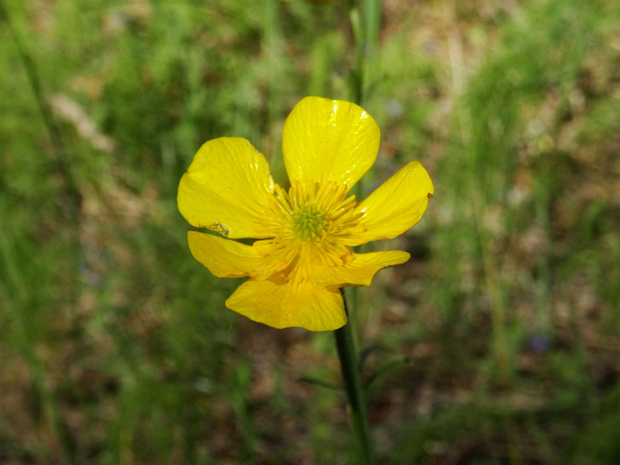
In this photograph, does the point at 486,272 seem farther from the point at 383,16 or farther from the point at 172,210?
the point at 383,16

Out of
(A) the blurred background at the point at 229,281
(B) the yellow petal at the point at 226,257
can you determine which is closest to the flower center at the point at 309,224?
(B) the yellow petal at the point at 226,257

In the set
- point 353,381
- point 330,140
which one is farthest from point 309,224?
point 353,381

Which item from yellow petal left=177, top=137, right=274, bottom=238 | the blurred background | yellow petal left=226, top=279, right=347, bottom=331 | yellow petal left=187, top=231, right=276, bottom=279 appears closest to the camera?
yellow petal left=226, top=279, right=347, bottom=331

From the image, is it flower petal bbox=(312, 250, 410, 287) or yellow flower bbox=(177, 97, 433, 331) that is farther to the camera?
yellow flower bbox=(177, 97, 433, 331)

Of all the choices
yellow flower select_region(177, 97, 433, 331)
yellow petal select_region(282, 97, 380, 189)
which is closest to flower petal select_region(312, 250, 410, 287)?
yellow flower select_region(177, 97, 433, 331)

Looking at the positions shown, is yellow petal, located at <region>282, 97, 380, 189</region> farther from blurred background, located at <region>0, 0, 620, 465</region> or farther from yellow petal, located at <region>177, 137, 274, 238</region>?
blurred background, located at <region>0, 0, 620, 465</region>

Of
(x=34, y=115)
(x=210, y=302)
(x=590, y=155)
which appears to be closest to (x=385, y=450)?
(x=210, y=302)
